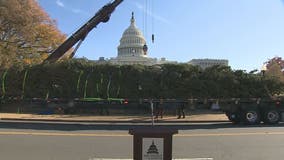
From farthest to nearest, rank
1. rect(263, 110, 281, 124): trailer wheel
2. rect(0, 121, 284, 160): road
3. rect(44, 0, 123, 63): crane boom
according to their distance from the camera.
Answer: rect(44, 0, 123, 63): crane boom → rect(263, 110, 281, 124): trailer wheel → rect(0, 121, 284, 160): road

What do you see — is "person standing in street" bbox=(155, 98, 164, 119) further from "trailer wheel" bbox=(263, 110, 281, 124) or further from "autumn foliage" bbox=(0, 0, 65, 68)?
"autumn foliage" bbox=(0, 0, 65, 68)

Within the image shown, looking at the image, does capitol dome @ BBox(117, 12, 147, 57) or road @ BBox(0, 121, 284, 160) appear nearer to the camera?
road @ BBox(0, 121, 284, 160)

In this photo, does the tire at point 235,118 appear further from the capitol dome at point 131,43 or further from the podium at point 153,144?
the capitol dome at point 131,43

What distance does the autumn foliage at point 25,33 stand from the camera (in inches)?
1797

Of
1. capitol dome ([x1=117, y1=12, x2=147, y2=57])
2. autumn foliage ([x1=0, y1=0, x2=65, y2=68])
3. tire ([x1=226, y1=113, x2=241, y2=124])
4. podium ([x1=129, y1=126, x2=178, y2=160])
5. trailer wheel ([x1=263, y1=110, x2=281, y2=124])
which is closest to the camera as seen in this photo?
podium ([x1=129, y1=126, x2=178, y2=160])

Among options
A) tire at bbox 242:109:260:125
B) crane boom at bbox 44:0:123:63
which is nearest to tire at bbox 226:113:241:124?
tire at bbox 242:109:260:125

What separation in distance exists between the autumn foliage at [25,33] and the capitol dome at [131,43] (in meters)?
77.5

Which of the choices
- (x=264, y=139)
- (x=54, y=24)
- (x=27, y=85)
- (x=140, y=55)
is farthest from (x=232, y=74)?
(x=140, y=55)

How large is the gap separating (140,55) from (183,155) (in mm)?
116673

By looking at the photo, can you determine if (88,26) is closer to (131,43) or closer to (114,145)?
(114,145)

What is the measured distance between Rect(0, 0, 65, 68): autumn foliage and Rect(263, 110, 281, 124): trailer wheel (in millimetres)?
24245

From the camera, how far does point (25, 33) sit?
4712 cm

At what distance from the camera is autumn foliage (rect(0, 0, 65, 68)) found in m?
45.7

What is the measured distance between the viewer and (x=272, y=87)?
116ft
